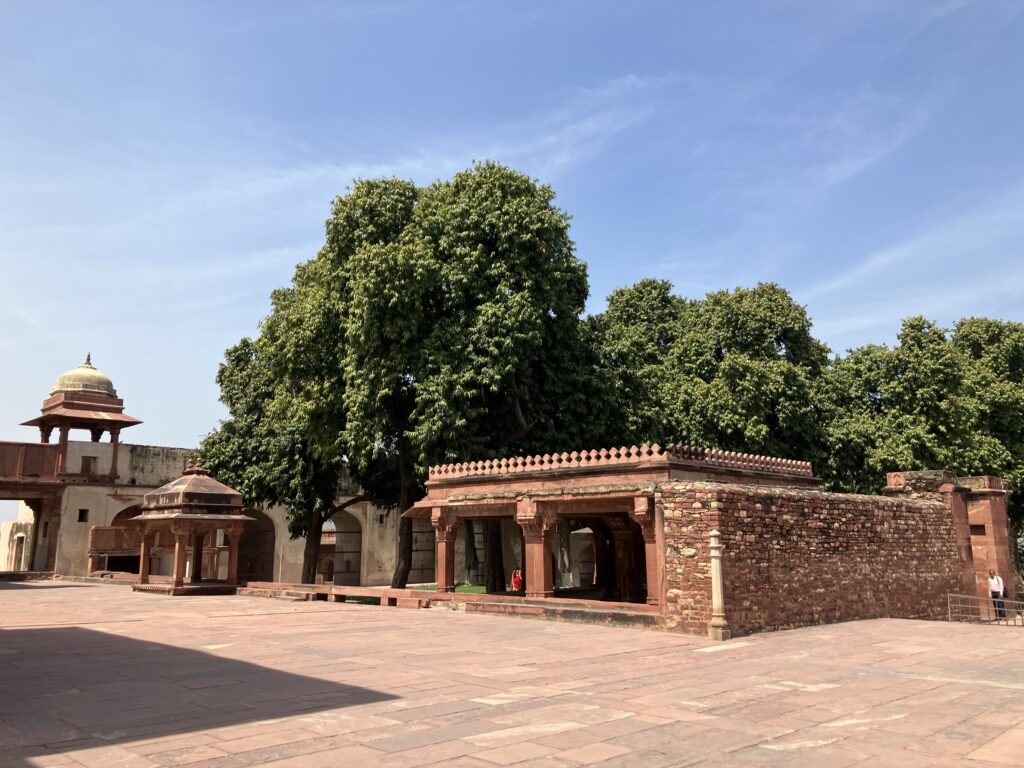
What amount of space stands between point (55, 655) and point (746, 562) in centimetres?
1123

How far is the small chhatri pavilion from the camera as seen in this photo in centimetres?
2327

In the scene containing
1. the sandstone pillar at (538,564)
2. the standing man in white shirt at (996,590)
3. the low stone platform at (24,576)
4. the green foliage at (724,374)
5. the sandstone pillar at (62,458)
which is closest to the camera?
the sandstone pillar at (538,564)

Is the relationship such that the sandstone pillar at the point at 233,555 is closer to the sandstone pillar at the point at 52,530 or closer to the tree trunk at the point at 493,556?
the tree trunk at the point at 493,556

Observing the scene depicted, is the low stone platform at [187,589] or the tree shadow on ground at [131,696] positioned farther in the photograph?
the low stone platform at [187,589]

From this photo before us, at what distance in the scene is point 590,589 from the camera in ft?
79.3

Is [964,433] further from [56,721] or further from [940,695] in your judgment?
[56,721]

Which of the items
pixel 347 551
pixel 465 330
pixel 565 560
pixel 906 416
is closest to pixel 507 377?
pixel 465 330

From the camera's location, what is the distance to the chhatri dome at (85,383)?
38281mm

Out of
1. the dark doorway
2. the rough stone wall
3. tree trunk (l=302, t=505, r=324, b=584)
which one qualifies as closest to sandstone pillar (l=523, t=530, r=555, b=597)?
the rough stone wall

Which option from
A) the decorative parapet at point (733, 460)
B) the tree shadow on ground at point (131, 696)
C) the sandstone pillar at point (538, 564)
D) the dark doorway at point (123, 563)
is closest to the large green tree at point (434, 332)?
the sandstone pillar at point (538, 564)

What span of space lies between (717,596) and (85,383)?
36.2 m

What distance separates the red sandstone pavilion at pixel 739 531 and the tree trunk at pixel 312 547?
10.6m

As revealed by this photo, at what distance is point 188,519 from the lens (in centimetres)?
2322

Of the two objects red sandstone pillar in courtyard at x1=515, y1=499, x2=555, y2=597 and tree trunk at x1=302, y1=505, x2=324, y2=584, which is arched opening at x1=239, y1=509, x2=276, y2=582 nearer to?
tree trunk at x1=302, y1=505, x2=324, y2=584
